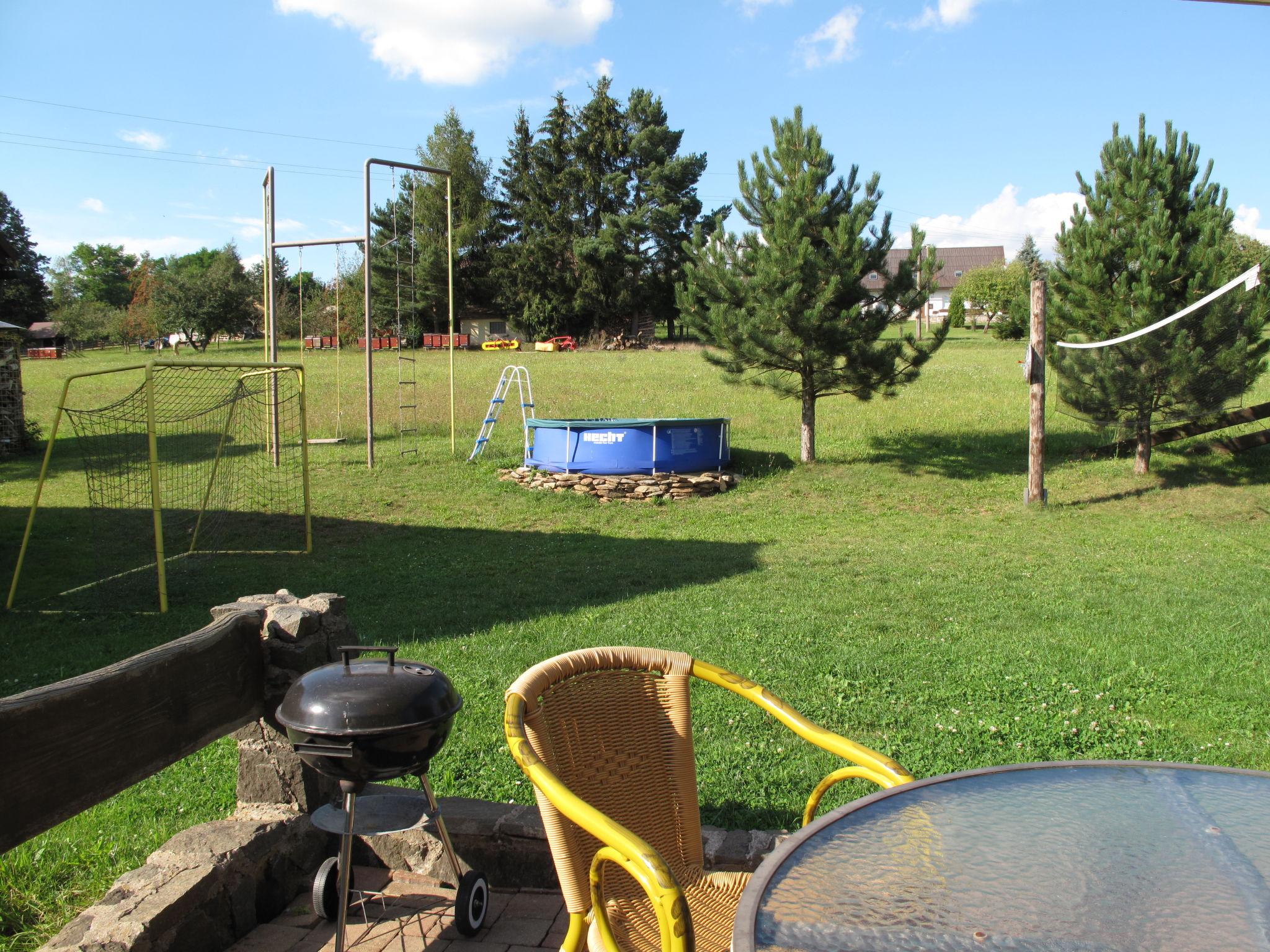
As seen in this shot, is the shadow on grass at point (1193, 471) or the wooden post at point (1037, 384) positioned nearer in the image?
the wooden post at point (1037, 384)

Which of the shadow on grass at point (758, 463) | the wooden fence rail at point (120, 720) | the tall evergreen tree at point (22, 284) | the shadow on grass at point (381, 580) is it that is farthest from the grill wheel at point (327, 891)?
the tall evergreen tree at point (22, 284)

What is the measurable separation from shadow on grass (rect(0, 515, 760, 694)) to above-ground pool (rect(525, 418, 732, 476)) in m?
2.68

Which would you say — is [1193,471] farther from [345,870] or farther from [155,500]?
[345,870]

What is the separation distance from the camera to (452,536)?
10.8m

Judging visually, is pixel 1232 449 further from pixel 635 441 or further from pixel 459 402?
pixel 459 402

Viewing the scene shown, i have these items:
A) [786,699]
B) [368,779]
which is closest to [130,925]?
[368,779]

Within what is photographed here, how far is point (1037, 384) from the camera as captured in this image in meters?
12.8

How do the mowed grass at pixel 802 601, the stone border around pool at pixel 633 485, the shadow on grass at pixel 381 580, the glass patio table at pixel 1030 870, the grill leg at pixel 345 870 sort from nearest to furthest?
the glass patio table at pixel 1030 870 < the grill leg at pixel 345 870 < the mowed grass at pixel 802 601 < the shadow on grass at pixel 381 580 < the stone border around pool at pixel 633 485

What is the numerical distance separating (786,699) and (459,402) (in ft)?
61.3

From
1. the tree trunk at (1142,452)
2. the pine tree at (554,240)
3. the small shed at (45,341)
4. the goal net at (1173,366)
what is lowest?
the tree trunk at (1142,452)

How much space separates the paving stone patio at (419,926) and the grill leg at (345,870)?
0.95ft

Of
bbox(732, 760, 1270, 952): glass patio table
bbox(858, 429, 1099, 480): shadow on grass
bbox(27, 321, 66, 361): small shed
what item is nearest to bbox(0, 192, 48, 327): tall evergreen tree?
bbox(27, 321, 66, 361): small shed

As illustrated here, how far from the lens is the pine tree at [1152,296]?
12953 mm

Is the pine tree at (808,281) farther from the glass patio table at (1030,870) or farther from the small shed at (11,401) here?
the small shed at (11,401)
